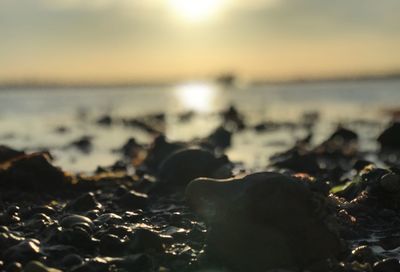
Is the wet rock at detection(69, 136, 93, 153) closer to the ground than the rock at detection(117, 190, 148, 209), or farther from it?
farther from it

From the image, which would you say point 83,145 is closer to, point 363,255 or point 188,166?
point 188,166

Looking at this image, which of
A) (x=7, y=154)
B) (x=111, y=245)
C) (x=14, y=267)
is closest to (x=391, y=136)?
(x=7, y=154)

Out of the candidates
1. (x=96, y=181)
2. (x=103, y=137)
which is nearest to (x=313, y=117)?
(x=103, y=137)

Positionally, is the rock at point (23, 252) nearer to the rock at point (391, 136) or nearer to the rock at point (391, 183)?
the rock at point (391, 183)

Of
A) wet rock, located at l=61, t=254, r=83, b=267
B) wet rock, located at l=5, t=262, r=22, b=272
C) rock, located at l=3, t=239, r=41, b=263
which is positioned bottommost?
wet rock, located at l=61, t=254, r=83, b=267

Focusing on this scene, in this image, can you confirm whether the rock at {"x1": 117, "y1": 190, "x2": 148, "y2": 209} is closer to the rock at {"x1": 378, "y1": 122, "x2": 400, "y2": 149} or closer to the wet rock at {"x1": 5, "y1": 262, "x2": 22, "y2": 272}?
the wet rock at {"x1": 5, "y1": 262, "x2": 22, "y2": 272}

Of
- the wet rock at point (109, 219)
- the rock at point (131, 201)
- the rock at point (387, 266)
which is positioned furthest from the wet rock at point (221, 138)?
the rock at point (387, 266)

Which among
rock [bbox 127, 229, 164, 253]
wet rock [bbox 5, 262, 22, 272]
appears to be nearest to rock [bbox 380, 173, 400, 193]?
rock [bbox 127, 229, 164, 253]
